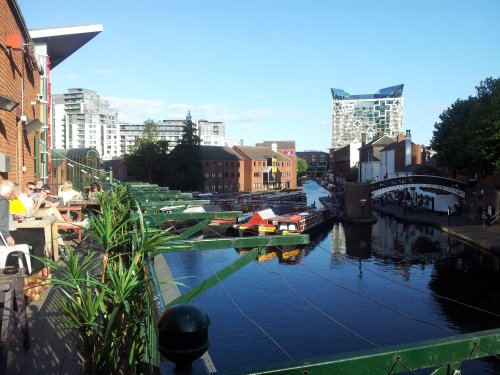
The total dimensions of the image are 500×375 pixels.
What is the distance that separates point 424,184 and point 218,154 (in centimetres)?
4479

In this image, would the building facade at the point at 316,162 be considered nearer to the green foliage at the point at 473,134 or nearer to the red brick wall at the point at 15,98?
the green foliage at the point at 473,134

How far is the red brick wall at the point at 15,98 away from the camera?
38.5ft

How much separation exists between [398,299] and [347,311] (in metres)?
3.57

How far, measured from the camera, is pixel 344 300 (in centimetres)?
2111

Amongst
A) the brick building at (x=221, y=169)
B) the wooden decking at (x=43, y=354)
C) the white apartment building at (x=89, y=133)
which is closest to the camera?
the wooden decking at (x=43, y=354)

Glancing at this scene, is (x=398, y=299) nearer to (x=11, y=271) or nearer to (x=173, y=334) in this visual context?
(x=11, y=271)

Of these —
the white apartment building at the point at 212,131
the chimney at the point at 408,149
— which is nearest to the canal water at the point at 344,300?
the chimney at the point at 408,149

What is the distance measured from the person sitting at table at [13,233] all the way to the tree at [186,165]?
5575 centimetres

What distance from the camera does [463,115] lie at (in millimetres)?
45250

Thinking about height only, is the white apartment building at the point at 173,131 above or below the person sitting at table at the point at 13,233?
above

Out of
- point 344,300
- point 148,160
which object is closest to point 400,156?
point 148,160

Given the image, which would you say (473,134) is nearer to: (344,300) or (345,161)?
(344,300)

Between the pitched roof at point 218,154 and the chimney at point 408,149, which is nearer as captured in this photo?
the chimney at point 408,149

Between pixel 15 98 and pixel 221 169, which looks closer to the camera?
pixel 15 98
